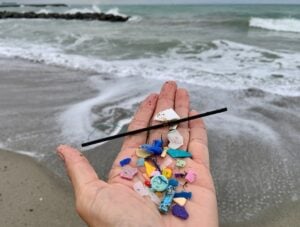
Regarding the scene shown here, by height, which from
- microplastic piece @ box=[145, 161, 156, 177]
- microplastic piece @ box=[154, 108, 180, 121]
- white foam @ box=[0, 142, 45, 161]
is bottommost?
white foam @ box=[0, 142, 45, 161]

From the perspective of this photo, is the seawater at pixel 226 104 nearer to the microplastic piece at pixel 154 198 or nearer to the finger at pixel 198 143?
the finger at pixel 198 143

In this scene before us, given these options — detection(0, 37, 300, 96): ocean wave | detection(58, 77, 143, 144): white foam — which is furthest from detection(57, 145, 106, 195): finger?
detection(0, 37, 300, 96): ocean wave

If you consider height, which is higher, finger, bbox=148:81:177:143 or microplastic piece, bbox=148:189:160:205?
finger, bbox=148:81:177:143

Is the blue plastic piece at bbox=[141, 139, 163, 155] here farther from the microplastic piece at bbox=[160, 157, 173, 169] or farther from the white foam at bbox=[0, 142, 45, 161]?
the white foam at bbox=[0, 142, 45, 161]

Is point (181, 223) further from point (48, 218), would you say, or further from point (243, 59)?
point (243, 59)

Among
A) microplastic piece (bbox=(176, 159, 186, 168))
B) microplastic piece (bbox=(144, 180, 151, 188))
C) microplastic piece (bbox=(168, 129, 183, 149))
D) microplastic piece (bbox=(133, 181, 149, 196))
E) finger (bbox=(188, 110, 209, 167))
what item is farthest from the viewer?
microplastic piece (bbox=(168, 129, 183, 149))
